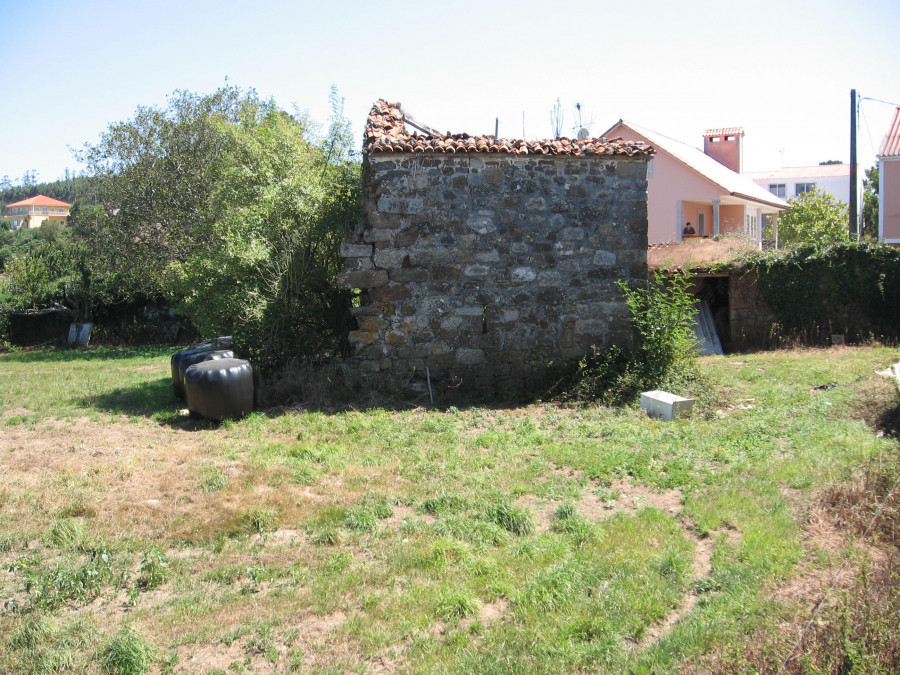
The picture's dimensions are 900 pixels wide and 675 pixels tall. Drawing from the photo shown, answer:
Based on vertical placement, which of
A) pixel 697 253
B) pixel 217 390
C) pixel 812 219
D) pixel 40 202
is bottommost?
pixel 217 390

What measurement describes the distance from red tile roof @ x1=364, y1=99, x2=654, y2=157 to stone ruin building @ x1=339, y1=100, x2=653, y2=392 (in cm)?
2

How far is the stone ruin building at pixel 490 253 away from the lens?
10.8m

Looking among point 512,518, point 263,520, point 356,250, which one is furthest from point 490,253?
point 263,520

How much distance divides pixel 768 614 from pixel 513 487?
2856 mm

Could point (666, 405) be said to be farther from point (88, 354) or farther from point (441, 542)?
point (88, 354)

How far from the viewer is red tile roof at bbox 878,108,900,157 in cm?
2472

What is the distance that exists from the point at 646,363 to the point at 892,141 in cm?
2140

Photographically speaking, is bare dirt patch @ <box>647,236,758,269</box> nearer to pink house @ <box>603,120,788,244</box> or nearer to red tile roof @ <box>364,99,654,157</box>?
red tile roof @ <box>364,99,654,157</box>

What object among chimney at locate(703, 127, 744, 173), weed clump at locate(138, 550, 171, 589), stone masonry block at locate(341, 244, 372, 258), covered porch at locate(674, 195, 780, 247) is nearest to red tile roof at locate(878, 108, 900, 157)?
covered porch at locate(674, 195, 780, 247)

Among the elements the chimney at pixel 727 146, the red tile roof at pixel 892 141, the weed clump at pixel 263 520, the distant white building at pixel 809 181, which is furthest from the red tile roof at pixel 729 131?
the weed clump at pixel 263 520

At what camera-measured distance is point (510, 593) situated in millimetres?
4426

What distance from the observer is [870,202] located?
42562 millimetres

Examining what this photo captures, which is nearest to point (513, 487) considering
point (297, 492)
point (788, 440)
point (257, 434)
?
point (297, 492)

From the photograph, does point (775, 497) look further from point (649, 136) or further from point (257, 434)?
point (649, 136)
